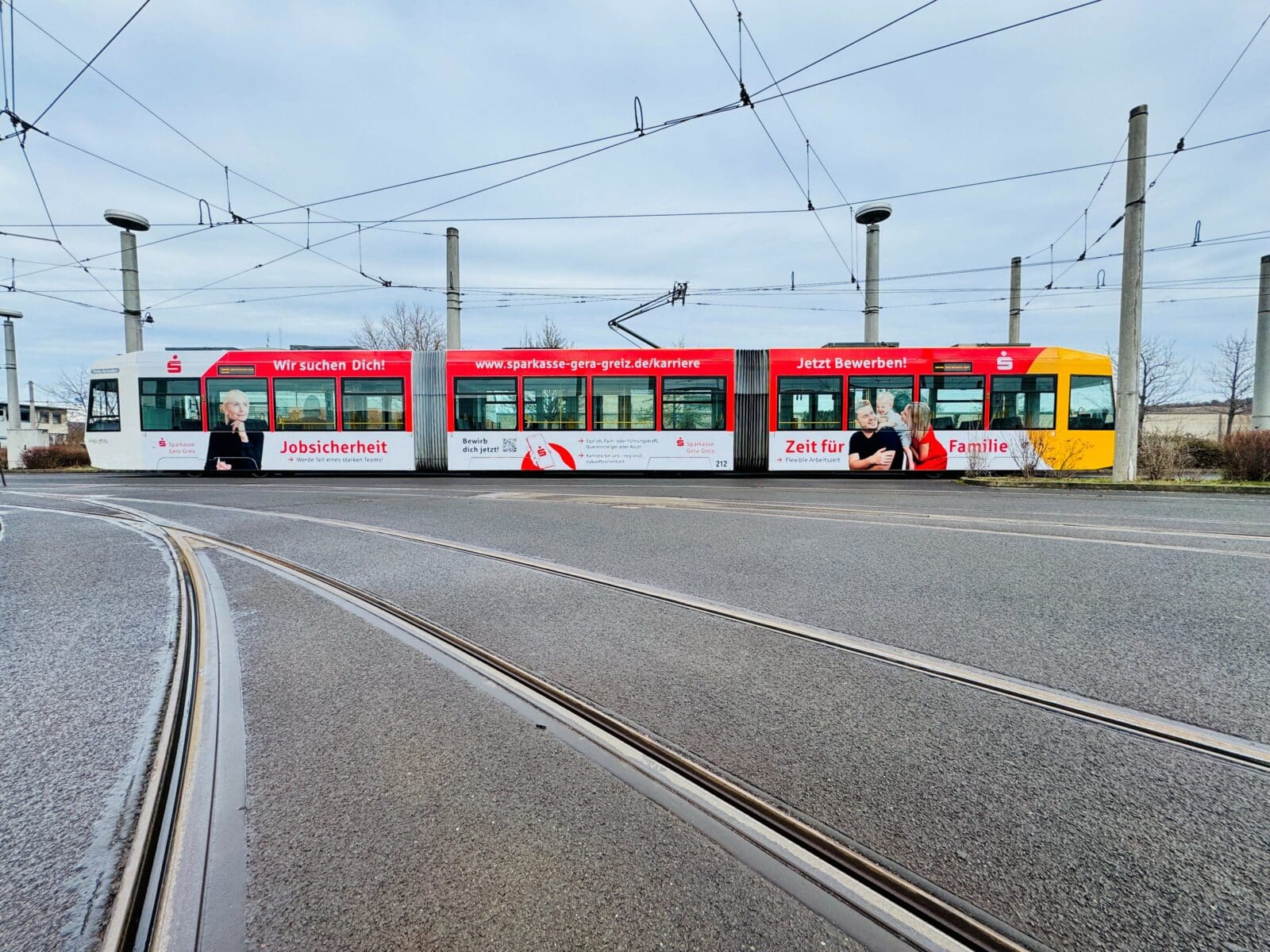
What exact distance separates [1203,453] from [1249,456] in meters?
6.13

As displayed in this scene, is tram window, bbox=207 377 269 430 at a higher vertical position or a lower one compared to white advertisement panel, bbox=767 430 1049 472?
higher

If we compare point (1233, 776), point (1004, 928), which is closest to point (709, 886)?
point (1004, 928)

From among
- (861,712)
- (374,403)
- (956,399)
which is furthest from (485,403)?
(861,712)

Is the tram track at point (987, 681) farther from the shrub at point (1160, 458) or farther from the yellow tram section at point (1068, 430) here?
the shrub at point (1160, 458)

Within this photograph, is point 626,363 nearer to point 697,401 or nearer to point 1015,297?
point 697,401

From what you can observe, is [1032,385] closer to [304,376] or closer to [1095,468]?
[1095,468]

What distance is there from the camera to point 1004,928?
1.65m

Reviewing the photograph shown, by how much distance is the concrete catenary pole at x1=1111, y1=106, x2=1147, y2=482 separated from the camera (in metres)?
13.9

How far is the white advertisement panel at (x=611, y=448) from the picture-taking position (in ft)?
58.3

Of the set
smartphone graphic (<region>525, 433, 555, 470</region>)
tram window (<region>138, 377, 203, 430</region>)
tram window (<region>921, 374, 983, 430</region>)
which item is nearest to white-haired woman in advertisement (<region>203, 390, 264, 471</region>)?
tram window (<region>138, 377, 203, 430</region>)

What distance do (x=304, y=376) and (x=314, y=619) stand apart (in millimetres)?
15609

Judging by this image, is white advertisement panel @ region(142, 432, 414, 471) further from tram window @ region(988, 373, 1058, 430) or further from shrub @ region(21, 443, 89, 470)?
tram window @ region(988, 373, 1058, 430)

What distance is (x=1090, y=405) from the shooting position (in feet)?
56.3

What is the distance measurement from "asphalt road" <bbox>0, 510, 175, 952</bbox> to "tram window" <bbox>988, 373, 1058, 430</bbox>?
1805 cm
